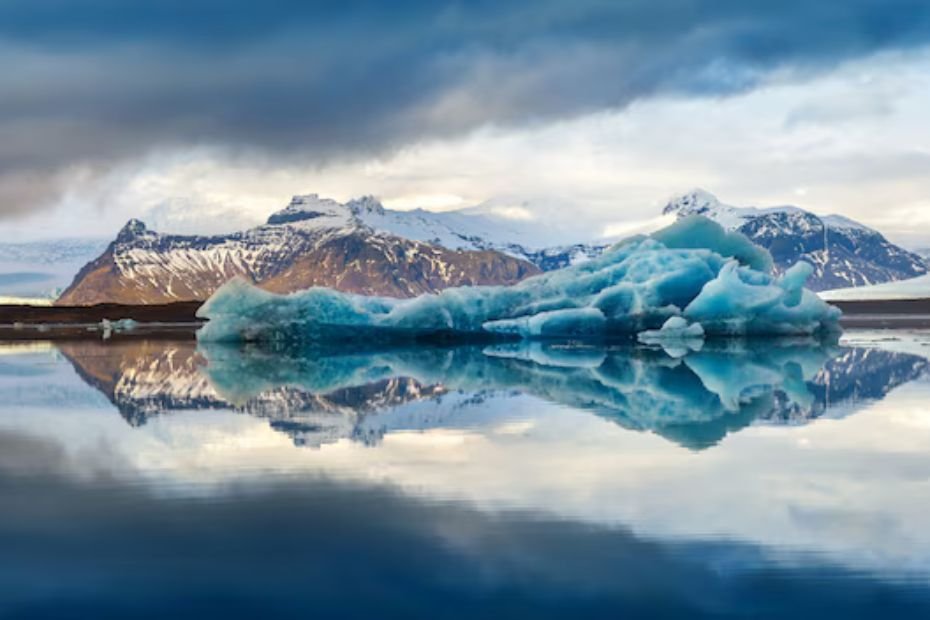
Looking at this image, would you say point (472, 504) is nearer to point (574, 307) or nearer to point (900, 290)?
point (574, 307)

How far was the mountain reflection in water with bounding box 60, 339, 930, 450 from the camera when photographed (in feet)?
36.6

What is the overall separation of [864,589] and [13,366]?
2128 cm

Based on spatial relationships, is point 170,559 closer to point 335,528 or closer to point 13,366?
point 335,528

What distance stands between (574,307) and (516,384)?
15.2 meters

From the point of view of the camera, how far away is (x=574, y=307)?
30.7m

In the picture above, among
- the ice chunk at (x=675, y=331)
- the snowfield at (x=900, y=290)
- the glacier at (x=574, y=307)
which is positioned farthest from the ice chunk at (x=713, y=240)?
the snowfield at (x=900, y=290)

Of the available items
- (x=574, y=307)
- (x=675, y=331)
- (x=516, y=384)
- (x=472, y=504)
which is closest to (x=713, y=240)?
(x=675, y=331)

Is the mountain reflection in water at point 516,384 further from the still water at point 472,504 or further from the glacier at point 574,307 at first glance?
the glacier at point 574,307

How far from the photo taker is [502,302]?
103 ft

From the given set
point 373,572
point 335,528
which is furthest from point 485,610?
point 335,528

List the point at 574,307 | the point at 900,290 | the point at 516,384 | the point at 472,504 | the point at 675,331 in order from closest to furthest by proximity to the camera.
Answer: the point at 472,504, the point at 516,384, the point at 675,331, the point at 574,307, the point at 900,290

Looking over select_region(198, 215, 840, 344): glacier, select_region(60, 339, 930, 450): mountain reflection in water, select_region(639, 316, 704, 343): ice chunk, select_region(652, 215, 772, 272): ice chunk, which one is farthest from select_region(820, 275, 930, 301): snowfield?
select_region(60, 339, 930, 450): mountain reflection in water

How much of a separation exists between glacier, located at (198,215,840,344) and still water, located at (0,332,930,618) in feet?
47.5

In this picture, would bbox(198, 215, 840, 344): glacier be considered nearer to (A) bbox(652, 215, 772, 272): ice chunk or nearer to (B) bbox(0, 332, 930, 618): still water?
(A) bbox(652, 215, 772, 272): ice chunk
